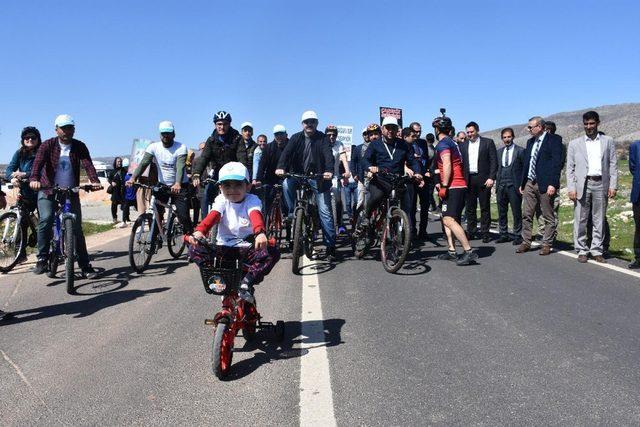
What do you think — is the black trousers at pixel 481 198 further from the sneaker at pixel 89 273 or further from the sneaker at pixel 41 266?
the sneaker at pixel 41 266

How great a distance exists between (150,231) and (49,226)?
4.43ft

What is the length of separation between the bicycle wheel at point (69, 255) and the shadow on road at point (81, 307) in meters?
0.38

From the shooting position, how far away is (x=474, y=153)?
10117mm

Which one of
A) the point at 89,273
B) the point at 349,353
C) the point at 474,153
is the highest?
the point at 474,153

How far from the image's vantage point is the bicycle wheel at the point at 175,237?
8.24 metres

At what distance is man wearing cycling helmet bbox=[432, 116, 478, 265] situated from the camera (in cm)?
749

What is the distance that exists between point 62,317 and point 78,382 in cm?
193

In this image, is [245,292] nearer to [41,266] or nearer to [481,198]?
[41,266]

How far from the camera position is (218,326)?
Result: 140 inches

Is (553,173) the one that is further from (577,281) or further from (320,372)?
(320,372)

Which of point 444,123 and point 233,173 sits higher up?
point 444,123

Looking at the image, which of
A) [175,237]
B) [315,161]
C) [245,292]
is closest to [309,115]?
[315,161]

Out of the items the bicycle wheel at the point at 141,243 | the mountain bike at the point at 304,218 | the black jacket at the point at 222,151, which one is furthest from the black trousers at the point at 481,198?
the bicycle wheel at the point at 141,243

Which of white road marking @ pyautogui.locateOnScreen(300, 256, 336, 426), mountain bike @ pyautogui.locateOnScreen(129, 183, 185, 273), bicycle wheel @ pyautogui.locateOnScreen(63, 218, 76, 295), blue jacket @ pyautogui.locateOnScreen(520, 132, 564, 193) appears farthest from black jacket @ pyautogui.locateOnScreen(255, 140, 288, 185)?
white road marking @ pyautogui.locateOnScreen(300, 256, 336, 426)
